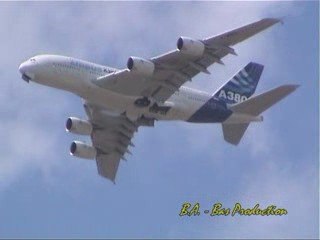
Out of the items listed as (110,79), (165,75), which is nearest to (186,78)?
(165,75)

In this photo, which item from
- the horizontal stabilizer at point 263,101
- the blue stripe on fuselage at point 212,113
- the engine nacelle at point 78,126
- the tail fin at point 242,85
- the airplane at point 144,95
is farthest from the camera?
the tail fin at point 242,85

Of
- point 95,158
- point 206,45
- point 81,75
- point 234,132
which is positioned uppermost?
point 206,45

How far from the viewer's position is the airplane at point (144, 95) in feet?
160

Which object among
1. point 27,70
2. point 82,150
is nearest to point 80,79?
point 27,70

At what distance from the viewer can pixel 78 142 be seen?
57000 mm

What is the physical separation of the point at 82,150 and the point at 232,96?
10943 mm

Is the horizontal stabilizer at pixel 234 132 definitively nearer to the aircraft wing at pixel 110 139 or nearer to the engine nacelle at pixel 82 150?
the aircraft wing at pixel 110 139

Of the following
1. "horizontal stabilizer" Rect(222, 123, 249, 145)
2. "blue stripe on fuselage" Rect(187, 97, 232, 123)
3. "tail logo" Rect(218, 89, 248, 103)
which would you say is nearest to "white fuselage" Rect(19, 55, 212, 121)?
"blue stripe on fuselage" Rect(187, 97, 232, 123)

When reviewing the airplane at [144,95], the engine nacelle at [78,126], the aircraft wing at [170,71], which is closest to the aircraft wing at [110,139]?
the airplane at [144,95]

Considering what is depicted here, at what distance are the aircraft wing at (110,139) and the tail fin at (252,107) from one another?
622cm

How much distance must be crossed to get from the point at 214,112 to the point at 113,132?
715 cm

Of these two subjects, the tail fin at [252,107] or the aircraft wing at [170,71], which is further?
the tail fin at [252,107]

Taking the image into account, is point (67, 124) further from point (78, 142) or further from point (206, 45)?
point (206, 45)

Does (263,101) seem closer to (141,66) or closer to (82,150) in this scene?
(141,66)
